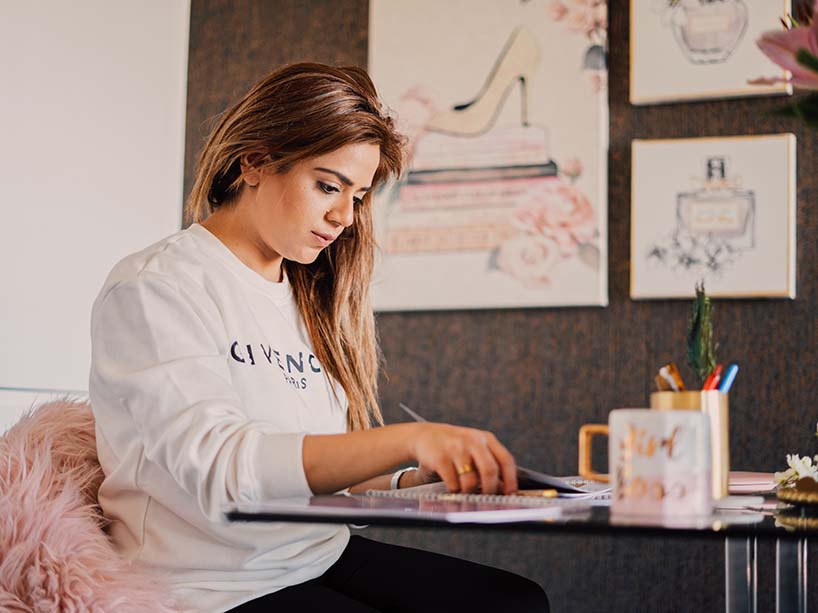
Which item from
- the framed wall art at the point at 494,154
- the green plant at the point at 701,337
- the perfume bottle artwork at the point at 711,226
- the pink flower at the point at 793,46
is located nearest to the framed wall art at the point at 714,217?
the perfume bottle artwork at the point at 711,226

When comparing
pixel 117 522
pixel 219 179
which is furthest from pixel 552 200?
pixel 117 522

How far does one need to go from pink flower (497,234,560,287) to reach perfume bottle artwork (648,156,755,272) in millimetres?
229

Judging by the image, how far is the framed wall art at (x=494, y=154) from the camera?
248 centimetres

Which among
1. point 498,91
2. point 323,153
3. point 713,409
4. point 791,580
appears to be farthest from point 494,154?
point 713,409

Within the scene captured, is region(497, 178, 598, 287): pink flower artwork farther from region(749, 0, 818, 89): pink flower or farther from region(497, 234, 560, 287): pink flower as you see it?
region(749, 0, 818, 89): pink flower

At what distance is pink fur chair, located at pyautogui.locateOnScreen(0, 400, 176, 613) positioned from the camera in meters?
1.17

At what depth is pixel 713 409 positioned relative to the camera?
109 centimetres

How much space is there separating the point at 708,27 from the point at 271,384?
151cm

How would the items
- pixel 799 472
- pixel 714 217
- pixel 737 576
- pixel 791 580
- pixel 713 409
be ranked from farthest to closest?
pixel 714 217
pixel 737 576
pixel 791 580
pixel 799 472
pixel 713 409

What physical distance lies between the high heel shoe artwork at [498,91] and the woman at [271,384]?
0.93 meters

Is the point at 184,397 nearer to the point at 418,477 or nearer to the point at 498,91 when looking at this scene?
the point at 418,477

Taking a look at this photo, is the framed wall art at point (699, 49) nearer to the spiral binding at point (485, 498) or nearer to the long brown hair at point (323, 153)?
the long brown hair at point (323, 153)

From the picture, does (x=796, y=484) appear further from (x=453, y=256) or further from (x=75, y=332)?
(x=75, y=332)

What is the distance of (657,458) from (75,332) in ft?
5.70
